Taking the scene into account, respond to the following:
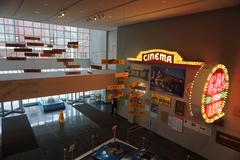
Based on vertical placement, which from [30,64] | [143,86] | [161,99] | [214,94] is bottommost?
[161,99]

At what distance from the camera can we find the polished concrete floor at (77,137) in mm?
7621

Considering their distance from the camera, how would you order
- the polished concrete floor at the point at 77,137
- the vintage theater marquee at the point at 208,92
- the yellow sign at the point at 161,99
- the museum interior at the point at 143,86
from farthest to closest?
the yellow sign at the point at 161,99 < the polished concrete floor at the point at 77,137 < the museum interior at the point at 143,86 < the vintage theater marquee at the point at 208,92

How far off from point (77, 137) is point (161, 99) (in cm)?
Answer: 530

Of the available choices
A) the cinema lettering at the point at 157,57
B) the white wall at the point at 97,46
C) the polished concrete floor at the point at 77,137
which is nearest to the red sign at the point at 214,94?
the cinema lettering at the point at 157,57

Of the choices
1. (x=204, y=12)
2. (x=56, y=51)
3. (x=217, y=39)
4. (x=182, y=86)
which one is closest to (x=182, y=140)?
(x=182, y=86)

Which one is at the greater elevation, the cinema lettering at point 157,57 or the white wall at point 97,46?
the white wall at point 97,46

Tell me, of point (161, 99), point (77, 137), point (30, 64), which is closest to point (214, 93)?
point (161, 99)

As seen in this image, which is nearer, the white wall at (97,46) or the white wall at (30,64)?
the white wall at (30,64)

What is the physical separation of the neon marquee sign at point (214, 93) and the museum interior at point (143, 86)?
31mm

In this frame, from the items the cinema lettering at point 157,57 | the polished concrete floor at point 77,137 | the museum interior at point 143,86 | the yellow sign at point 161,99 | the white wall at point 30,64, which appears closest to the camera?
the museum interior at point 143,86

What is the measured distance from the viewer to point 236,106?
19.8ft

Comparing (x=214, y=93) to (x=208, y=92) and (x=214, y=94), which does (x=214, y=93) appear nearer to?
(x=214, y=94)

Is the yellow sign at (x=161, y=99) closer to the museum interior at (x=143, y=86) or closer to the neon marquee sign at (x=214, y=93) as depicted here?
the museum interior at (x=143, y=86)

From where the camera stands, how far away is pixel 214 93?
4.59m
